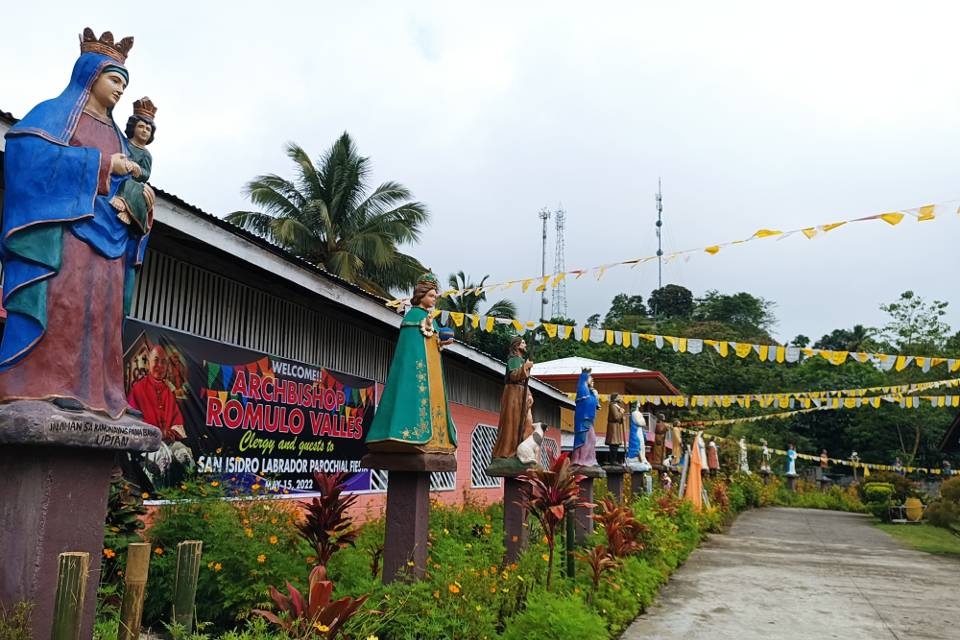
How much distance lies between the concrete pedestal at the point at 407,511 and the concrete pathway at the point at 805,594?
2460 mm

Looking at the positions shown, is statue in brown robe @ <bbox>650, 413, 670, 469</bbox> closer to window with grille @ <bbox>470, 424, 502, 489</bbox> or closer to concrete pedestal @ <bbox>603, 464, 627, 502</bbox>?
window with grille @ <bbox>470, 424, 502, 489</bbox>

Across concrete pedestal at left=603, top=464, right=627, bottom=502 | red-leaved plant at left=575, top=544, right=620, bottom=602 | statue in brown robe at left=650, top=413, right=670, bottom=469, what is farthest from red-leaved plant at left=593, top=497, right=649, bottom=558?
statue in brown robe at left=650, top=413, right=670, bottom=469

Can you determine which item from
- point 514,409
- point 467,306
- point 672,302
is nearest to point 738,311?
point 672,302

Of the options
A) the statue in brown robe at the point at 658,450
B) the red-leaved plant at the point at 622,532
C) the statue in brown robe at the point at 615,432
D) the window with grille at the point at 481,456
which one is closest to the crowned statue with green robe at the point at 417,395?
the red-leaved plant at the point at 622,532

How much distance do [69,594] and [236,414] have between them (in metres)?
5.06

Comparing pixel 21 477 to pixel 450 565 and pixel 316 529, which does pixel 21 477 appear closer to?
pixel 316 529

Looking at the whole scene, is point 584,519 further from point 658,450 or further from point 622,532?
point 658,450

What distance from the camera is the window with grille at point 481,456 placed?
14.0 meters

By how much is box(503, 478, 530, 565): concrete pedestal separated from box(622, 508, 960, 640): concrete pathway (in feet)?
4.38

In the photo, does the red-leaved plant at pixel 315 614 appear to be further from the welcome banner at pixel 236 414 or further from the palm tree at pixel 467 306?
the palm tree at pixel 467 306

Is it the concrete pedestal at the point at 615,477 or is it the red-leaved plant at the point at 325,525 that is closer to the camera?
the red-leaved plant at the point at 325,525

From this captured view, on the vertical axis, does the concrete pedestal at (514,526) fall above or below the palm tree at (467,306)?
below

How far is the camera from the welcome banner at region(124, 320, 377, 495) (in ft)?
22.1

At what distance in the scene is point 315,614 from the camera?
12.7 ft
